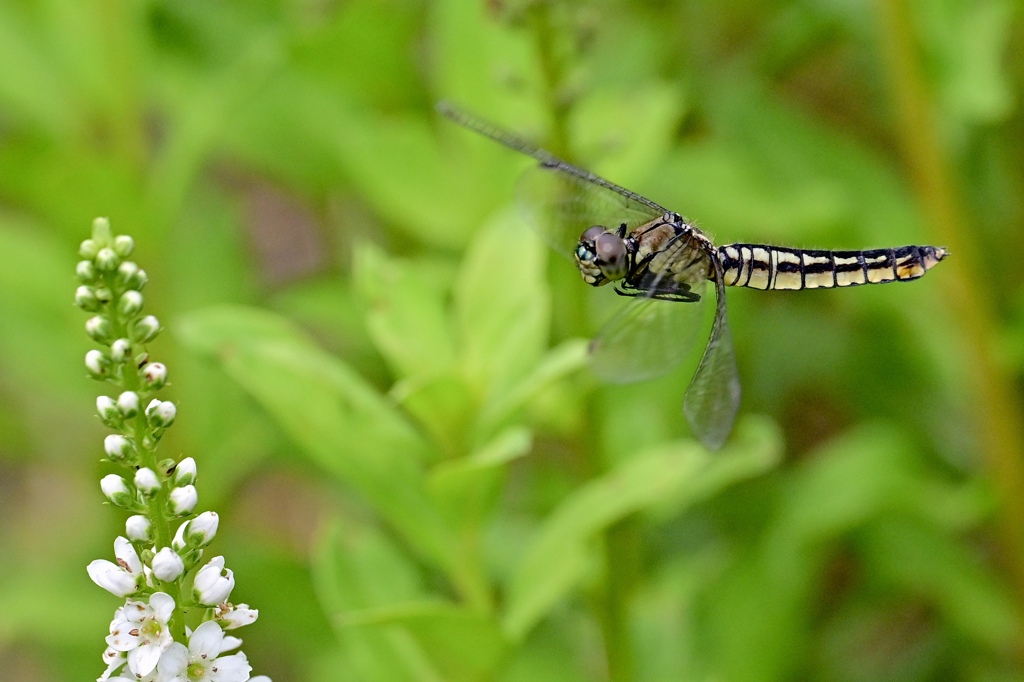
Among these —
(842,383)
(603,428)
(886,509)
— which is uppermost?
(842,383)

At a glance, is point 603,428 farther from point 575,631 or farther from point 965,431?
point 965,431

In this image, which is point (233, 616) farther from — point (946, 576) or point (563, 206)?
point (946, 576)

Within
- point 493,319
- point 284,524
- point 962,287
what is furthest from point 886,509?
point 284,524

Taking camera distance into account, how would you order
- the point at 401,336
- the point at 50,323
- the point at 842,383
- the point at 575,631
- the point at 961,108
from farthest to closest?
the point at 842,383
the point at 50,323
the point at 575,631
the point at 961,108
the point at 401,336

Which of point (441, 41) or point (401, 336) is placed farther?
point (441, 41)

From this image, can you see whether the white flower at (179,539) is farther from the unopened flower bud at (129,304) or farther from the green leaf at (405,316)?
the green leaf at (405,316)

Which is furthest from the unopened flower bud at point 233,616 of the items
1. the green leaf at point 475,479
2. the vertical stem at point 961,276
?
the vertical stem at point 961,276

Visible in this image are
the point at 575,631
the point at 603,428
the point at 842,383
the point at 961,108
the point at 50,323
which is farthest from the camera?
the point at 842,383
